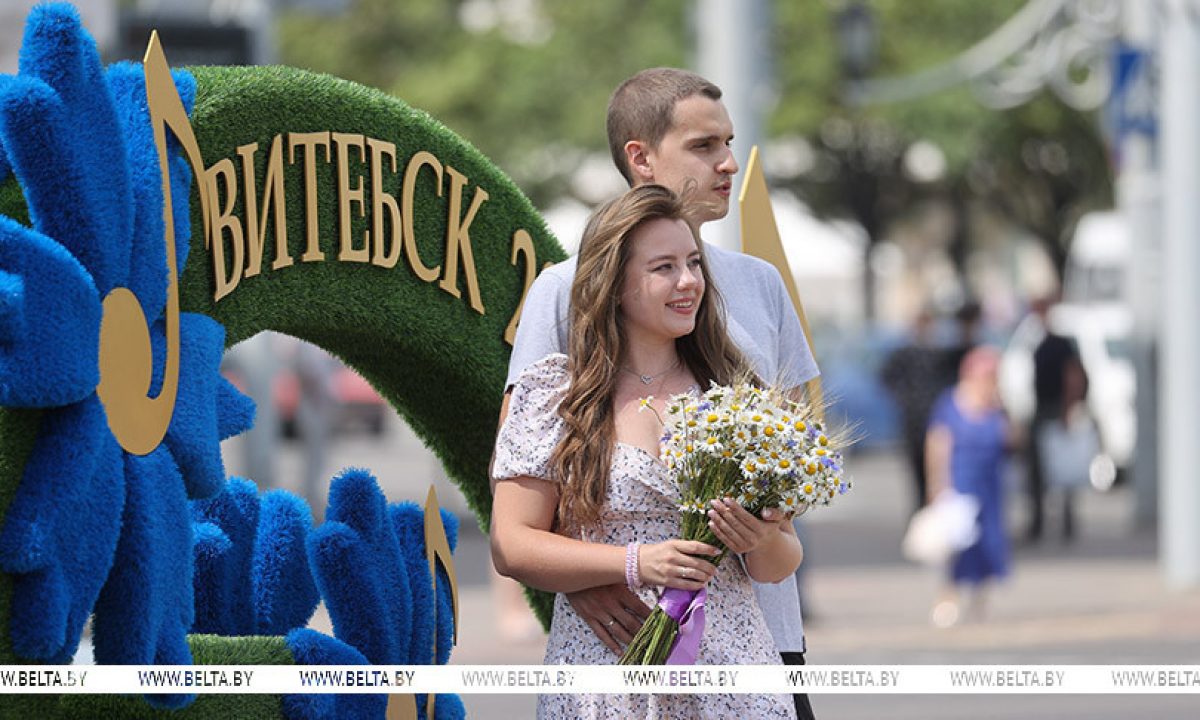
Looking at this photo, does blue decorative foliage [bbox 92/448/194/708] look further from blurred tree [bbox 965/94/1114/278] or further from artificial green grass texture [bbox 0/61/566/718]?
blurred tree [bbox 965/94/1114/278]

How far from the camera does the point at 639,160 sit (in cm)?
397

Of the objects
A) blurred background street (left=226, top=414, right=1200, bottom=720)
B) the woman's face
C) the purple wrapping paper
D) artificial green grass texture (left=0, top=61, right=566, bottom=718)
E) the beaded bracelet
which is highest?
blurred background street (left=226, top=414, right=1200, bottom=720)

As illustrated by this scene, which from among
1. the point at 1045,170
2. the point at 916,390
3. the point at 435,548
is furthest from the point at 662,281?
the point at 1045,170

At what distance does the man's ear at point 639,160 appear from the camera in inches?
156

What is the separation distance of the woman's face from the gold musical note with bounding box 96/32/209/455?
768 millimetres

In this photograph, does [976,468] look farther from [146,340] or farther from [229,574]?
[146,340]

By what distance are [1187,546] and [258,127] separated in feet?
31.5

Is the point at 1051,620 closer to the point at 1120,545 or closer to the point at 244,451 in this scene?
the point at 1120,545

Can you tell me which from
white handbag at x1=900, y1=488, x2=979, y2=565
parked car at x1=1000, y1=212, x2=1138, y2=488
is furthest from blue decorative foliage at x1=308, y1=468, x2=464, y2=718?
parked car at x1=1000, y1=212, x2=1138, y2=488

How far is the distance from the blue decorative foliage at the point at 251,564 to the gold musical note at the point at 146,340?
29.5 inches

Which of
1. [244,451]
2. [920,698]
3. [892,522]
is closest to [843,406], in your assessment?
[892,522]

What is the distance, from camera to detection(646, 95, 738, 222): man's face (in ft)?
12.8

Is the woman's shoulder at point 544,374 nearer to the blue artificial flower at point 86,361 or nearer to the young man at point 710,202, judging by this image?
the young man at point 710,202

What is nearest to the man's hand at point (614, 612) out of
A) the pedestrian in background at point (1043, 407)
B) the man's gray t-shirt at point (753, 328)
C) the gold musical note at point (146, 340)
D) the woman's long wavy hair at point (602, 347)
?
the woman's long wavy hair at point (602, 347)
